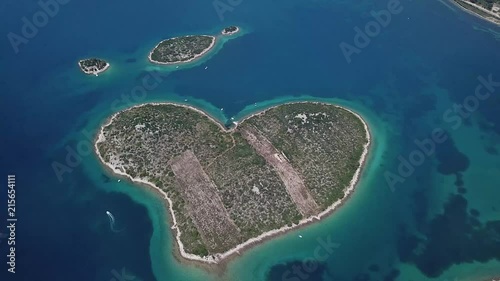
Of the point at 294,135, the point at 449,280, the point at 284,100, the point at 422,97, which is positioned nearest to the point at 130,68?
the point at 284,100

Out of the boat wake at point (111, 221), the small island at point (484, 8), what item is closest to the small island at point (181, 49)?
the boat wake at point (111, 221)

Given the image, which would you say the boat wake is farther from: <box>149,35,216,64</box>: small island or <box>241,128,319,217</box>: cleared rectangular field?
<box>149,35,216,64</box>: small island

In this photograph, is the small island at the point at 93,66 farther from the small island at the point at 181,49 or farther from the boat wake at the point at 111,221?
the boat wake at the point at 111,221

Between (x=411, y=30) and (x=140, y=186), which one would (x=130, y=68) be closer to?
(x=140, y=186)

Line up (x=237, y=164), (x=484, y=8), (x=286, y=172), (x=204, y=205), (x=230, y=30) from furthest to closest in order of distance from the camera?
(x=484, y=8)
(x=230, y=30)
(x=237, y=164)
(x=286, y=172)
(x=204, y=205)

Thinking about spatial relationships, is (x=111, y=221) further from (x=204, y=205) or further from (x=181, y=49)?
(x=181, y=49)

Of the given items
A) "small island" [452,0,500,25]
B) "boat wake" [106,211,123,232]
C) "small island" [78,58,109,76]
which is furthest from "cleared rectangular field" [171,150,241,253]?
"small island" [452,0,500,25]

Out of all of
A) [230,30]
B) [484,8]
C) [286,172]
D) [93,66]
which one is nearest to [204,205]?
[286,172]
